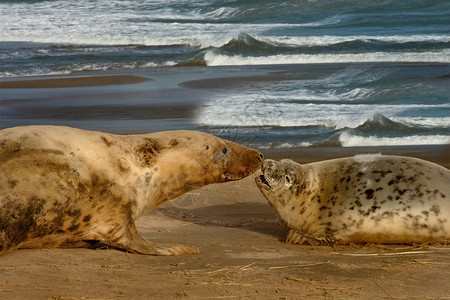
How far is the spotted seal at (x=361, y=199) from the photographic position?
544 centimetres

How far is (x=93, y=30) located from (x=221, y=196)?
1947 centimetres

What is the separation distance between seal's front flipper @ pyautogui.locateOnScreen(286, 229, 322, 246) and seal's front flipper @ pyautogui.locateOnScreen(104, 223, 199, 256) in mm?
928

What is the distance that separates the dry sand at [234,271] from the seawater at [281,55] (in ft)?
17.8

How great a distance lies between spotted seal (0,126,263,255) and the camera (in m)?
4.65

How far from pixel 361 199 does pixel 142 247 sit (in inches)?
67.1

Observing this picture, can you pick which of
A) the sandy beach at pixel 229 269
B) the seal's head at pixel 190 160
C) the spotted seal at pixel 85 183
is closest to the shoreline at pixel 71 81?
the sandy beach at pixel 229 269

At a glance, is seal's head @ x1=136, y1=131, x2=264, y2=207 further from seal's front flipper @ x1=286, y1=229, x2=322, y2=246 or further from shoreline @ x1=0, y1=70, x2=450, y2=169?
shoreline @ x1=0, y1=70, x2=450, y2=169

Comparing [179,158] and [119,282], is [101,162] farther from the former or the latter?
[119,282]

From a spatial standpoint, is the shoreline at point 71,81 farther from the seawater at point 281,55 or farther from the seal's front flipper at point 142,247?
the seal's front flipper at point 142,247

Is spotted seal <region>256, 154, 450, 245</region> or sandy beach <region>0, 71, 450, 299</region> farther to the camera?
spotted seal <region>256, 154, 450, 245</region>

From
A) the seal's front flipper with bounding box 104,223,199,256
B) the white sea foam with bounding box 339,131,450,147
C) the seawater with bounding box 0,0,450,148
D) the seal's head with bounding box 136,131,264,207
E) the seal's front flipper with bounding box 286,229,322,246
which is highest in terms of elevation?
the seal's head with bounding box 136,131,264,207

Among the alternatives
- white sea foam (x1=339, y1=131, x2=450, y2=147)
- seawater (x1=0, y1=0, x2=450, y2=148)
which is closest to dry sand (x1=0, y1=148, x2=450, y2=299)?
white sea foam (x1=339, y1=131, x2=450, y2=147)

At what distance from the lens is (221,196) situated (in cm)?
776

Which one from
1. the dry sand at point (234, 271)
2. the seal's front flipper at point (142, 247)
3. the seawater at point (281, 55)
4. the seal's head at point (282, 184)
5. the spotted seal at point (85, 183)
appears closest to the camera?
the dry sand at point (234, 271)
